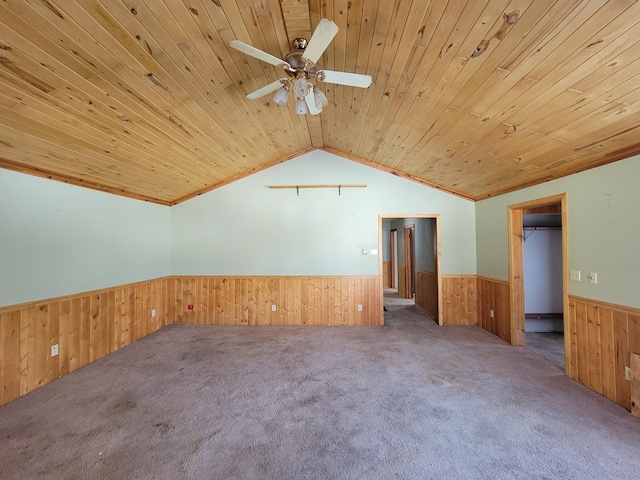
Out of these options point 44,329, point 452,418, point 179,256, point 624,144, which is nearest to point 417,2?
point 624,144

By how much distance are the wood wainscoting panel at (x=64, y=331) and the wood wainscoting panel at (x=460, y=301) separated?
5.15 m

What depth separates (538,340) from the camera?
401 centimetres

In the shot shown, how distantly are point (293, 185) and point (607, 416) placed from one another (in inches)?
183

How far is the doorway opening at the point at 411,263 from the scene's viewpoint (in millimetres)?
4934

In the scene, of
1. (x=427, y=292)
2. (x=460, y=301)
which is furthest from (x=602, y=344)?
(x=427, y=292)

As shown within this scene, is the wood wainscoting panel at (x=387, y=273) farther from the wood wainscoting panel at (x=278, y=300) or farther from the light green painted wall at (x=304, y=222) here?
the wood wainscoting panel at (x=278, y=300)

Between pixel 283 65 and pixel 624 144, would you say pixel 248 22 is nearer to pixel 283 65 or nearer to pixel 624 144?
pixel 283 65

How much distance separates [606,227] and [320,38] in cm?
302

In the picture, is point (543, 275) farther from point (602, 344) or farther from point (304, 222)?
point (304, 222)

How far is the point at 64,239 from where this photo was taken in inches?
121

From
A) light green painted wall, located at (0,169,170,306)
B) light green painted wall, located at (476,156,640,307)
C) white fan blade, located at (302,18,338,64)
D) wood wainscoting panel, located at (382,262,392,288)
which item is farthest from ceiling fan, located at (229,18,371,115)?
wood wainscoting panel, located at (382,262,392,288)

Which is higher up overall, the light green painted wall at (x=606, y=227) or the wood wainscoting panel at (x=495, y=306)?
the light green painted wall at (x=606, y=227)

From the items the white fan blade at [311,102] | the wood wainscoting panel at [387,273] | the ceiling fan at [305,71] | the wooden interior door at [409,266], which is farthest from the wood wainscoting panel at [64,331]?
the wood wainscoting panel at [387,273]

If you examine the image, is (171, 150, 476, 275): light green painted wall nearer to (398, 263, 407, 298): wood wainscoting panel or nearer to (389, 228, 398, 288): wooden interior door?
(398, 263, 407, 298): wood wainscoting panel
